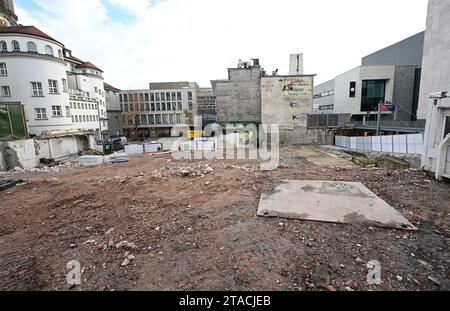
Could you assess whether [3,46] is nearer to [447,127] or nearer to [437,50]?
[447,127]

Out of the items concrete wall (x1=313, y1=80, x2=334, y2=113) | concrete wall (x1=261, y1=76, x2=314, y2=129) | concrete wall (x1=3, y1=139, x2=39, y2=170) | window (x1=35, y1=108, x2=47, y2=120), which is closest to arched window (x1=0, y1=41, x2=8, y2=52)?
window (x1=35, y1=108, x2=47, y2=120)

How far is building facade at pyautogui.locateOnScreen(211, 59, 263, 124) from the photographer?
2953 cm

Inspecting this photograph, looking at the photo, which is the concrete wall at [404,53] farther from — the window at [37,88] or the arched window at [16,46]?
the arched window at [16,46]

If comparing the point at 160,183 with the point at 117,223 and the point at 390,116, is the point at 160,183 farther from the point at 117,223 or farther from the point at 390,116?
the point at 390,116

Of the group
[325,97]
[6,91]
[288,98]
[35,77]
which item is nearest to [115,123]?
[35,77]

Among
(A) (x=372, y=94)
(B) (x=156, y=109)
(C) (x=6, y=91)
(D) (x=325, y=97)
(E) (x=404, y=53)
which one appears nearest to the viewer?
(C) (x=6, y=91)

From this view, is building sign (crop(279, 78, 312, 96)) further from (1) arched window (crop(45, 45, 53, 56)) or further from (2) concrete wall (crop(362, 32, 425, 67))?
(1) arched window (crop(45, 45, 53, 56))

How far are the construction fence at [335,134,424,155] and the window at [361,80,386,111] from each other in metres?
14.7

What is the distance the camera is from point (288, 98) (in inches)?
985

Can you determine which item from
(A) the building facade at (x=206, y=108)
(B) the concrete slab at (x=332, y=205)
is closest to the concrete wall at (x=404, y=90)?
(A) the building facade at (x=206, y=108)

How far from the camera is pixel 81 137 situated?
25.9 m

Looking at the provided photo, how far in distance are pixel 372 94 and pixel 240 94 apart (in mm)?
18852

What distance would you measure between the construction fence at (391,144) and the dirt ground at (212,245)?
25.1ft

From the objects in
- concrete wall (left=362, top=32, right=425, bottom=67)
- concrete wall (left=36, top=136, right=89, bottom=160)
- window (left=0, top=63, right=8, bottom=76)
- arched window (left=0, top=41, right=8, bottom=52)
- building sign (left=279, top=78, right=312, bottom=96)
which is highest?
concrete wall (left=362, top=32, right=425, bottom=67)
